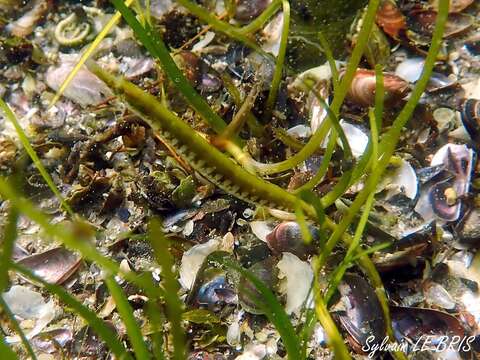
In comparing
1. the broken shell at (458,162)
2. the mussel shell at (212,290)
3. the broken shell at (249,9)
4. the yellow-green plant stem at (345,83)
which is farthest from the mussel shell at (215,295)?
the broken shell at (249,9)

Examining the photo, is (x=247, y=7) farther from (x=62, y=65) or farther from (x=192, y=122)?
(x=62, y=65)

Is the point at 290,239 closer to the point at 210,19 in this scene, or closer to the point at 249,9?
the point at 210,19

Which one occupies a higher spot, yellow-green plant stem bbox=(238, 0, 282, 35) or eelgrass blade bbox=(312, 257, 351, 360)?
yellow-green plant stem bbox=(238, 0, 282, 35)

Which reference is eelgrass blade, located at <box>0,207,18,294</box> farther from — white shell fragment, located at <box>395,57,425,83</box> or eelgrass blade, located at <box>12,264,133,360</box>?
white shell fragment, located at <box>395,57,425,83</box>

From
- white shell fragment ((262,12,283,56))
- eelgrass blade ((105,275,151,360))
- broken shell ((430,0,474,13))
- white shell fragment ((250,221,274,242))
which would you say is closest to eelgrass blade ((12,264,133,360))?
eelgrass blade ((105,275,151,360))

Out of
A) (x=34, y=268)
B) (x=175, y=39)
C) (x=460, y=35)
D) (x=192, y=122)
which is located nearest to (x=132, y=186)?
(x=192, y=122)

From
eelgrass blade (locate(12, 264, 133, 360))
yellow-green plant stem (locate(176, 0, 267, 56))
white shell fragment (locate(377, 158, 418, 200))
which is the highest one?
yellow-green plant stem (locate(176, 0, 267, 56))

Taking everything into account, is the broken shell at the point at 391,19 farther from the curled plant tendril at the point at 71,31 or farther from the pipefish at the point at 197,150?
the curled plant tendril at the point at 71,31
